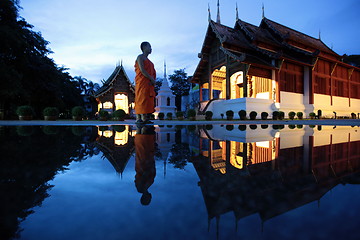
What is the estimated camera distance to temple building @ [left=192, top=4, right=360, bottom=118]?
50.4 ft

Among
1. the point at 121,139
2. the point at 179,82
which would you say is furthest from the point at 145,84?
the point at 179,82

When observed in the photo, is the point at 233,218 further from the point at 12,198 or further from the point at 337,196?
the point at 12,198

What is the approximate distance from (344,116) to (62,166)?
94.7 feet

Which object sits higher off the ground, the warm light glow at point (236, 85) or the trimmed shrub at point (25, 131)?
the warm light glow at point (236, 85)

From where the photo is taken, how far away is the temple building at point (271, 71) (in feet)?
50.4

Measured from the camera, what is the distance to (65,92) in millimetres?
31000

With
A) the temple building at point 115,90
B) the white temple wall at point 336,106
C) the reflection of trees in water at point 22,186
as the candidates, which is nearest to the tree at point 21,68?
the temple building at point 115,90

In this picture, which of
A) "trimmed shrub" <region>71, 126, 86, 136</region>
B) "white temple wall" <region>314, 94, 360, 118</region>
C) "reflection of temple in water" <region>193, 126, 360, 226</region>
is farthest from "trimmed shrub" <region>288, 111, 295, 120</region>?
"reflection of temple in water" <region>193, 126, 360, 226</region>

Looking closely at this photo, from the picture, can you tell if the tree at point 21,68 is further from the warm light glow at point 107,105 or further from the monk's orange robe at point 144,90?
the monk's orange robe at point 144,90

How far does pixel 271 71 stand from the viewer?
15945 millimetres

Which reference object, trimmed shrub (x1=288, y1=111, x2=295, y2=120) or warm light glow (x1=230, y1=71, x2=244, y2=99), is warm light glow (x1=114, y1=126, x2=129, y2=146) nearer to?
trimmed shrub (x1=288, y1=111, x2=295, y2=120)

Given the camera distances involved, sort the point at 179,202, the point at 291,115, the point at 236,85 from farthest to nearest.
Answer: the point at 236,85
the point at 291,115
the point at 179,202

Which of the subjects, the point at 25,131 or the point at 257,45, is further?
the point at 257,45

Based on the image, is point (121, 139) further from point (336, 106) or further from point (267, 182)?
point (336, 106)
